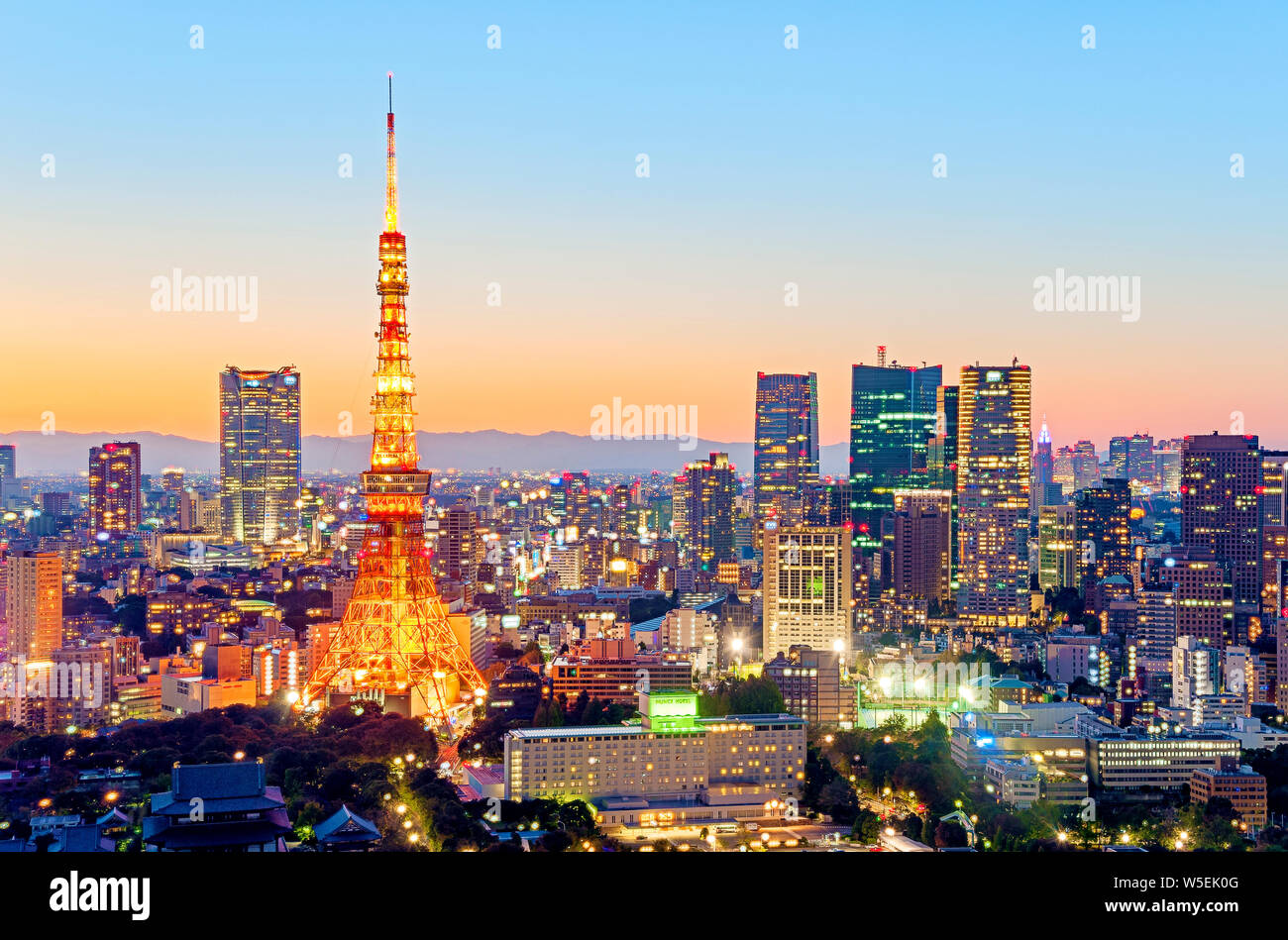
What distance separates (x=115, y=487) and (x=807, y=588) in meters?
12.0

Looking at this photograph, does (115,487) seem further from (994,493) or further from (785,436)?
(994,493)

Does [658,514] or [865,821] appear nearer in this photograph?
[865,821]

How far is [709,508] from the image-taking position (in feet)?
97.9

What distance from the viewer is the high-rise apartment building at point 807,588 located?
2047 cm

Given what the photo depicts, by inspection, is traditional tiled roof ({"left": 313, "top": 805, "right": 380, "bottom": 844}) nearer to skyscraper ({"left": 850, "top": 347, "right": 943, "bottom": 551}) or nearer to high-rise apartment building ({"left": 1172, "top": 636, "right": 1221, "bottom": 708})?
high-rise apartment building ({"left": 1172, "top": 636, "right": 1221, "bottom": 708})

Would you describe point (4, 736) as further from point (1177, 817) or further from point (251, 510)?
point (251, 510)

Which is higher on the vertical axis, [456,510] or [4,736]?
[456,510]

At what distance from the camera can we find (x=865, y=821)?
9.21m

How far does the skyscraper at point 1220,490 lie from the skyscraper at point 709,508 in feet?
30.1
